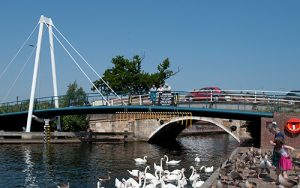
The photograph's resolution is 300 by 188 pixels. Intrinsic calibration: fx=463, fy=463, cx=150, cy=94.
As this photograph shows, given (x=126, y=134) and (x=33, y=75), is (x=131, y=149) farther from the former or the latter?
(x=33, y=75)

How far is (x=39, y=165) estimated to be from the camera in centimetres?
2798

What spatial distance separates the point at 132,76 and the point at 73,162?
99.5ft

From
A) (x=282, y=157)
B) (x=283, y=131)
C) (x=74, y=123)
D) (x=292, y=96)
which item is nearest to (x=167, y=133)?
(x=74, y=123)

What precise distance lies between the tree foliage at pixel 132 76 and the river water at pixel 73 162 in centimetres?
1681

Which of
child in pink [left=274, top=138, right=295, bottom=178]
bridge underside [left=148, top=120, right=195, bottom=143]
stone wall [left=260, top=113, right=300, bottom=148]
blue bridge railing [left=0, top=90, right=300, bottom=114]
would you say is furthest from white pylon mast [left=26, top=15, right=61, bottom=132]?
child in pink [left=274, top=138, right=295, bottom=178]

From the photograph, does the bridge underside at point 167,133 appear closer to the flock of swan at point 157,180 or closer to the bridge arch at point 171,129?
the bridge arch at point 171,129

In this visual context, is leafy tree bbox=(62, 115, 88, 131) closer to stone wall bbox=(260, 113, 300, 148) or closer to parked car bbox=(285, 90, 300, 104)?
parked car bbox=(285, 90, 300, 104)

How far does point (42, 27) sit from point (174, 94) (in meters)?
17.8

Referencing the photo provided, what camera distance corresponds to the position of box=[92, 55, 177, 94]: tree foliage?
59.2 m

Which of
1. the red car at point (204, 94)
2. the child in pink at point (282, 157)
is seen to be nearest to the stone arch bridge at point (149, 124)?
the red car at point (204, 94)

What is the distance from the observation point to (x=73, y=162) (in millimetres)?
29797

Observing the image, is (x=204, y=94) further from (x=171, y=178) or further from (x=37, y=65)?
(x=37, y=65)

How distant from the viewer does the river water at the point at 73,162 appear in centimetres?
2289

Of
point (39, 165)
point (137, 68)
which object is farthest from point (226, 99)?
point (137, 68)
